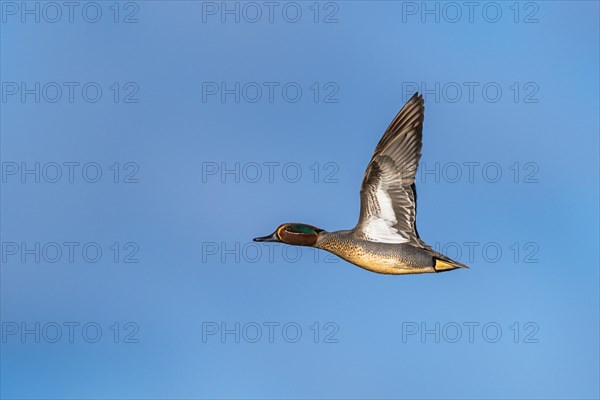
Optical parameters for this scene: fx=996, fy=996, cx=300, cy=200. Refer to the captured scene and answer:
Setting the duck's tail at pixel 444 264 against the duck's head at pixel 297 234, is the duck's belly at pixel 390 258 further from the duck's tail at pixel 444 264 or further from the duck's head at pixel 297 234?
the duck's head at pixel 297 234

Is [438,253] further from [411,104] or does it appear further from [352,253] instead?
[411,104]

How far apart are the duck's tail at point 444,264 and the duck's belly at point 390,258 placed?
0.25ft

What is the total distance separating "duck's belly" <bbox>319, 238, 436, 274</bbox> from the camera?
1667 cm

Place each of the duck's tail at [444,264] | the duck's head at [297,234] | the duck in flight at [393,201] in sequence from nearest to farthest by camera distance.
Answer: the duck's tail at [444,264]
the duck in flight at [393,201]
the duck's head at [297,234]

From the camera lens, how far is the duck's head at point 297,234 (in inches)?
687

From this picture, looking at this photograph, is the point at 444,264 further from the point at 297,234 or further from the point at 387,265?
the point at 297,234

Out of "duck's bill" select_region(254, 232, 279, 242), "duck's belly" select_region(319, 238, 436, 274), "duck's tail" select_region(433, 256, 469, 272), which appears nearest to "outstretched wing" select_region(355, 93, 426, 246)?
"duck's belly" select_region(319, 238, 436, 274)

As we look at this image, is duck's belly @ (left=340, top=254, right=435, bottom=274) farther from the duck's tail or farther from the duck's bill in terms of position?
the duck's bill

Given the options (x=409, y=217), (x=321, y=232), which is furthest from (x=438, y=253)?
(x=321, y=232)

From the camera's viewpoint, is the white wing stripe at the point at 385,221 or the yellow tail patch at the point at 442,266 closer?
the yellow tail patch at the point at 442,266

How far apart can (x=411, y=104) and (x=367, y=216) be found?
2068mm

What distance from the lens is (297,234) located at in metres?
17.5

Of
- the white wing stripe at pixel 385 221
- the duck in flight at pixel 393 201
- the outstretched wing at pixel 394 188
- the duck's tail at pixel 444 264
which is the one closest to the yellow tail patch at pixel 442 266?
the duck's tail at pixel 444 264

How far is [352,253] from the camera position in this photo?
56.0 ft
